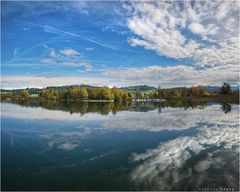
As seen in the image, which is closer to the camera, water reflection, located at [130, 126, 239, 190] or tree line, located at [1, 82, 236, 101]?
water reflection, located at [130, 126, 239, 190]

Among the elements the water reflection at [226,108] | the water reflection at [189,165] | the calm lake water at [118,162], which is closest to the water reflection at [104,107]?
the water reflection at [226,108]

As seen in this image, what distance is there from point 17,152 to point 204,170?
36.0ft

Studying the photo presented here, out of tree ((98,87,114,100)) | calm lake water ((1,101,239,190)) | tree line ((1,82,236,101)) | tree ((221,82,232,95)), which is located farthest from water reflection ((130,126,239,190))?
tree ((98,87,114,100))

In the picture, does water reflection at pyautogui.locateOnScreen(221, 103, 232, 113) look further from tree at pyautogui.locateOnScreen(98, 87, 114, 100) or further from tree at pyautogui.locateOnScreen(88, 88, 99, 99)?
tree at pyautogui.locateOnScreen(88, 88, 99, 99)

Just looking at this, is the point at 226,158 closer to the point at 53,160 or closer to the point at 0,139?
the point at 53,160

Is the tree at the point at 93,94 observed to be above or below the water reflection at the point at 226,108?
above

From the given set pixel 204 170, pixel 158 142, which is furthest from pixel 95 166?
pixel 158 142

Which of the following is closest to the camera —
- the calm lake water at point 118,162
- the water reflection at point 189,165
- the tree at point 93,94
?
the calm lake water at point 118,162

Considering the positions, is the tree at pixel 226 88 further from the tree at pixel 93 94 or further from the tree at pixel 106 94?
the tree at pixel 93 94

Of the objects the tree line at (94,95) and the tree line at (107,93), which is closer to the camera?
the tree line at (107,93)

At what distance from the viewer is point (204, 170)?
11.2 meters

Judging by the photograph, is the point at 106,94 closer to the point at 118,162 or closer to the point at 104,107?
the point at 104,107

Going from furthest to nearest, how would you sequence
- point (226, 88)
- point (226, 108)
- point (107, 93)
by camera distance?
point (107, 93), point (226, 88), point (226, 108)

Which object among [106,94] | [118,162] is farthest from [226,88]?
[118,162]
